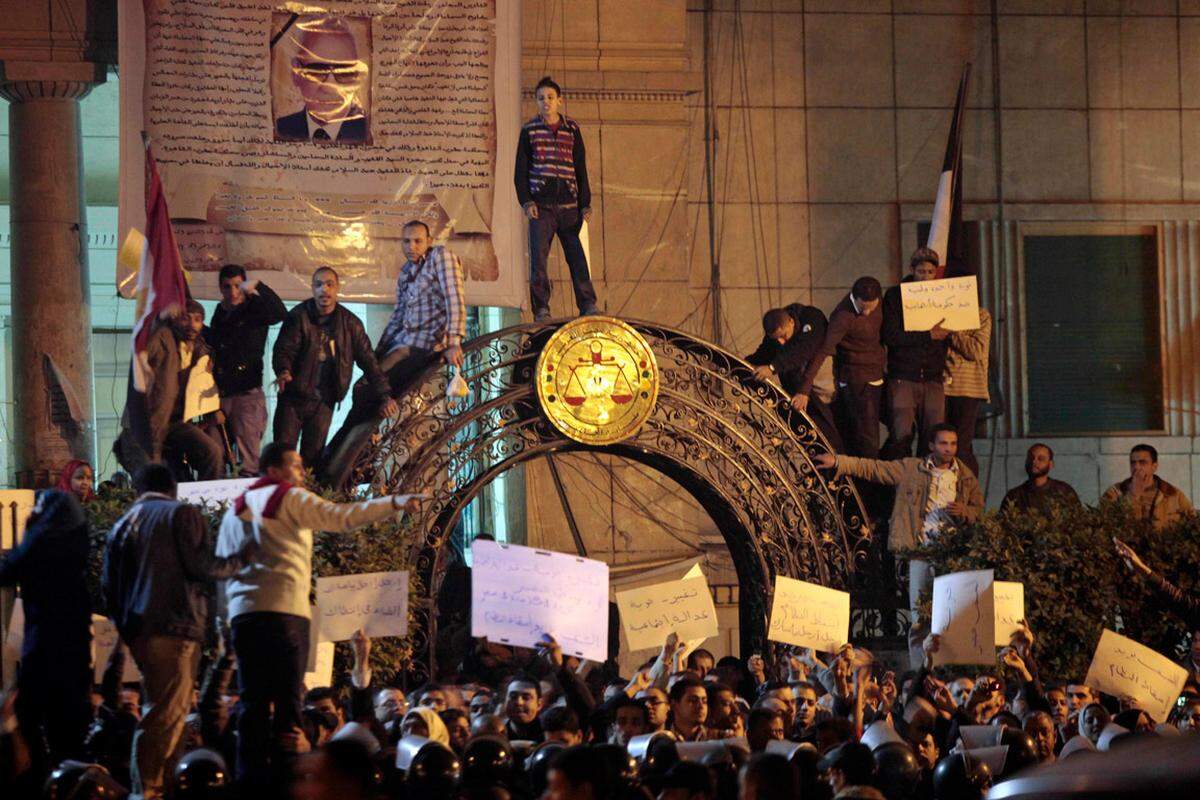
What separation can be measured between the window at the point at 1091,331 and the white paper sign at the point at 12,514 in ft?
45.3

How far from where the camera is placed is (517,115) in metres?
19.0

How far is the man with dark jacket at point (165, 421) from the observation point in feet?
51.8

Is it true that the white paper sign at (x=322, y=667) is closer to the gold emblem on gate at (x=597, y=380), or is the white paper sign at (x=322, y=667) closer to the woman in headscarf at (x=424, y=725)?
the woman in headscarf at (x=424, y=725)

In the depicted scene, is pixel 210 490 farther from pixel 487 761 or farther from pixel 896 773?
pixel 896 773

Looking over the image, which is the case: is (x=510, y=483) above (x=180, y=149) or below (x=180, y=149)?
below

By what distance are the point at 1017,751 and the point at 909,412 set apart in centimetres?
793

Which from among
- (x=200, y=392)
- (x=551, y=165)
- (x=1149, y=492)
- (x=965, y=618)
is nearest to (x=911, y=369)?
(x=1149, y=492)

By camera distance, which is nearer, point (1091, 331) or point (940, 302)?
point (940, 302)

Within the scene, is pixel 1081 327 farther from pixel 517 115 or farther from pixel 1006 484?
pixel 517 115

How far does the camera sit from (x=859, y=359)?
17.9m

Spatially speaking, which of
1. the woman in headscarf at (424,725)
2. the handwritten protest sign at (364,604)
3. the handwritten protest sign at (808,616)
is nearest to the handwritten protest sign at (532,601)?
the handwritten protest sign at (364,604)

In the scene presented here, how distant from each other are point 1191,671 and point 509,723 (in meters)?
5.93

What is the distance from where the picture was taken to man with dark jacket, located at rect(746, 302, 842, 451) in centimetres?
1766

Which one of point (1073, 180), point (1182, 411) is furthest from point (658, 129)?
point (1182, 411)
